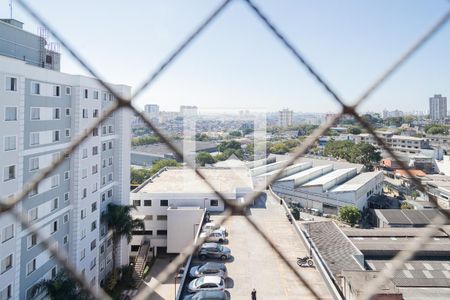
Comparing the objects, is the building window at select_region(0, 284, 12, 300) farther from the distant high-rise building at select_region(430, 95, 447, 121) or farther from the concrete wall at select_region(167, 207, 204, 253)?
the distant high-rise building at select_region(430, 95, 447, 121)

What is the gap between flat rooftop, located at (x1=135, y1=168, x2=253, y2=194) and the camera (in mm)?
8895

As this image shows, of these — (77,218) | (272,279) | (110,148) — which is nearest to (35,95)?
(77,218)

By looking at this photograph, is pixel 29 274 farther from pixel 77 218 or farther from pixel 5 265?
pixel 77 218

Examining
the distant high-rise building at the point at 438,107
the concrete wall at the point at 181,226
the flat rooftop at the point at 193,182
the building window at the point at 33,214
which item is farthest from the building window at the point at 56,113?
the distant high-rise building at the point at 438,107

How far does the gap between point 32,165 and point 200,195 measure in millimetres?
4491

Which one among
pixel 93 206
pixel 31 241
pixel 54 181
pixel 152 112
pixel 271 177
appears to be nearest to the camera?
pixel 271 177

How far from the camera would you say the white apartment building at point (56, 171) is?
403cm

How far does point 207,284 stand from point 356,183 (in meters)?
10.5

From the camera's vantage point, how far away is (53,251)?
54 cm

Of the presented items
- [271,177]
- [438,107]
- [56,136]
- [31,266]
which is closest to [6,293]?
[31,266]

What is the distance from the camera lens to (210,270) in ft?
14.4

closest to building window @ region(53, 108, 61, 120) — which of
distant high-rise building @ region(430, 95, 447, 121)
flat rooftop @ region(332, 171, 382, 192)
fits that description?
flat rooftop @ region(332, 171, 382, 192)

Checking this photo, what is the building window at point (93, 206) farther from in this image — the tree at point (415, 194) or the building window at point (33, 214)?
the tree at point (415, 194)

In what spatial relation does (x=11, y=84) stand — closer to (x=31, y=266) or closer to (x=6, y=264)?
(x=6, y=264)
